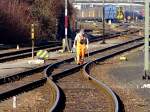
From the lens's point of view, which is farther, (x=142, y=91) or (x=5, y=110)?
(x=142, y=91)

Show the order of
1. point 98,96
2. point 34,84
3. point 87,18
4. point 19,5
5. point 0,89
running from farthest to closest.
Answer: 1. point 87,18
2. point 19,5
3. point 34,84
4. point 0,89
5. point 98,96

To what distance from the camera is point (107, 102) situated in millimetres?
14836

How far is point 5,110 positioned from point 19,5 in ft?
114

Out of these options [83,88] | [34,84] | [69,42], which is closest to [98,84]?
[83,88]

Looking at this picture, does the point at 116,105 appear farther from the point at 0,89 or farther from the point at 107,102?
the point at 0,89

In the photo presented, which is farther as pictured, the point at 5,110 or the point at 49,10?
the point at 49,10

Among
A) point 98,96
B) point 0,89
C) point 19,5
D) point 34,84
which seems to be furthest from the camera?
point 19,5

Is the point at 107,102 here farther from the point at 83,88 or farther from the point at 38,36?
the point at 38,36

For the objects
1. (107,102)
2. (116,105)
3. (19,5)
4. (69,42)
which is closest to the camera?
(116,105)

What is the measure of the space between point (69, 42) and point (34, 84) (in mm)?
18484

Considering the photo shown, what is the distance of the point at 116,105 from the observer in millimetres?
13344

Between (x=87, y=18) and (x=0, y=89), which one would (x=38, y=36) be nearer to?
(x=0, y=89)

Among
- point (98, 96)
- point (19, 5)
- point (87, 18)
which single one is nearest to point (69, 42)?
A: point (19, 5)

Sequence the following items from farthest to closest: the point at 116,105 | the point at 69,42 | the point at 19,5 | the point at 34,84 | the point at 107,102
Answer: the point at 19,5 < the point at 69,42 < the point at 34,84 < the point at 107,102 < the point at 116,105
